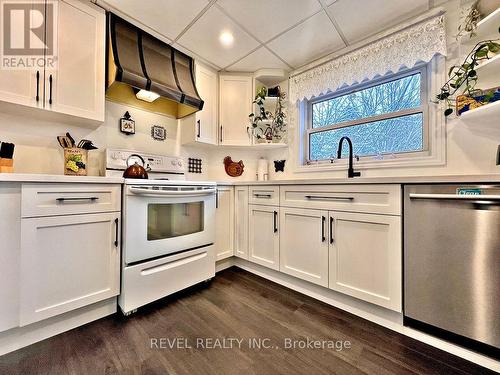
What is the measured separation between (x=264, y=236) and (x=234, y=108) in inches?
59.7

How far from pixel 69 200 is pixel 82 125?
30.9 inches

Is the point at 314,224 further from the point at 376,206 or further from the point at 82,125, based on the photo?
the point at 82,125

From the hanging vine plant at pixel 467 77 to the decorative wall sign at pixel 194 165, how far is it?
2.26 metres

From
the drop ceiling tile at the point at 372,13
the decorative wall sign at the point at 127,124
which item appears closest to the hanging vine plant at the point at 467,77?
the drop ceiling tile at the point at 372,13

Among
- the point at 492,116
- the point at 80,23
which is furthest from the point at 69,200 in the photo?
the point at 492,116

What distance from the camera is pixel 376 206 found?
133 cm

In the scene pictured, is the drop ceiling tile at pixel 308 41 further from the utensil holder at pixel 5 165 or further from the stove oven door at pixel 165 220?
the utensil holder at pixel 5 165

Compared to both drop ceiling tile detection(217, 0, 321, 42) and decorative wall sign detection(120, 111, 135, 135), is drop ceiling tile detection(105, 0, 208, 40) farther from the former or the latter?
decorative wall sign detection(120, 111, 135, 135)

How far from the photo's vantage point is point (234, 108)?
8.09 ft

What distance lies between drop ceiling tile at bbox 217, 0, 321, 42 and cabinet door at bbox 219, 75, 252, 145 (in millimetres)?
689

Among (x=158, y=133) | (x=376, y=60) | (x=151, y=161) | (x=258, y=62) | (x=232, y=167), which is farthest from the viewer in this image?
(x=232, y=167)

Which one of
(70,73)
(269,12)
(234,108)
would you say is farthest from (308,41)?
(70,73)

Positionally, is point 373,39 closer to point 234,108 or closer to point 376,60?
point 376,60

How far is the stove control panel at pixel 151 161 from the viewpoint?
1.78m
